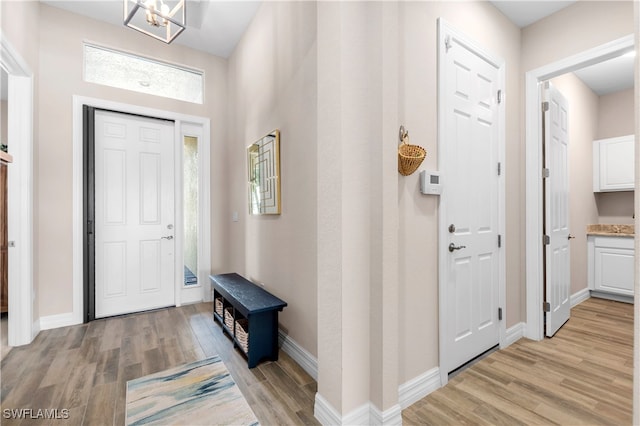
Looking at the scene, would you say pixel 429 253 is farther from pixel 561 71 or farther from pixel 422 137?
pixel 561 71

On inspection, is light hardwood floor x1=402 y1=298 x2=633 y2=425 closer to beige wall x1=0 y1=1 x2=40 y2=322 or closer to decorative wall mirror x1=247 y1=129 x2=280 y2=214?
decorative wall mirror x1=247 y1=129 x2=280 y2=214

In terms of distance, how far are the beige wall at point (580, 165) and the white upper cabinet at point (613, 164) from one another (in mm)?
104

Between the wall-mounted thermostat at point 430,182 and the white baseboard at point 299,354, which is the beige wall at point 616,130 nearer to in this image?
the wall-mounted thermostat at point 430,182

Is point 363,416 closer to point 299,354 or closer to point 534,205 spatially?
point 299,354

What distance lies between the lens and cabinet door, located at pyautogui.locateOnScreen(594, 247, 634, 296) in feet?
12.2

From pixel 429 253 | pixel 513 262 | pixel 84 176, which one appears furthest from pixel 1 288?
pixel 513 262

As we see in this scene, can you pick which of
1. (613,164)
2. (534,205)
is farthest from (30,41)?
(613,164)

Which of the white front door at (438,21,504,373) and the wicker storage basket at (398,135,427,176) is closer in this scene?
the wicker storage basket at (398,135,427,176)

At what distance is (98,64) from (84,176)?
50.9 inches

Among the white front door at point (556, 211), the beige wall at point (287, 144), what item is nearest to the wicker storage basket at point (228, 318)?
the beige wall at point (287, 144)

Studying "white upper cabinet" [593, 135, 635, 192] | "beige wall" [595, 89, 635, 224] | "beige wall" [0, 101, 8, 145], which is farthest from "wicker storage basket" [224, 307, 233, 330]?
"beige wall" [595, 89, 635, 224]

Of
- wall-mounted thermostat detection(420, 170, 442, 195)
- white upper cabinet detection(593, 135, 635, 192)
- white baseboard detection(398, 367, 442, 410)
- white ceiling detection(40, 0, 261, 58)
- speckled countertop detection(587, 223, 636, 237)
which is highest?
white ceiling detection(40, 0, 261, 58)

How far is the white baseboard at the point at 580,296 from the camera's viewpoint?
12.0 feet

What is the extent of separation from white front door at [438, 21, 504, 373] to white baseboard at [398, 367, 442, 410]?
0.11 metres
